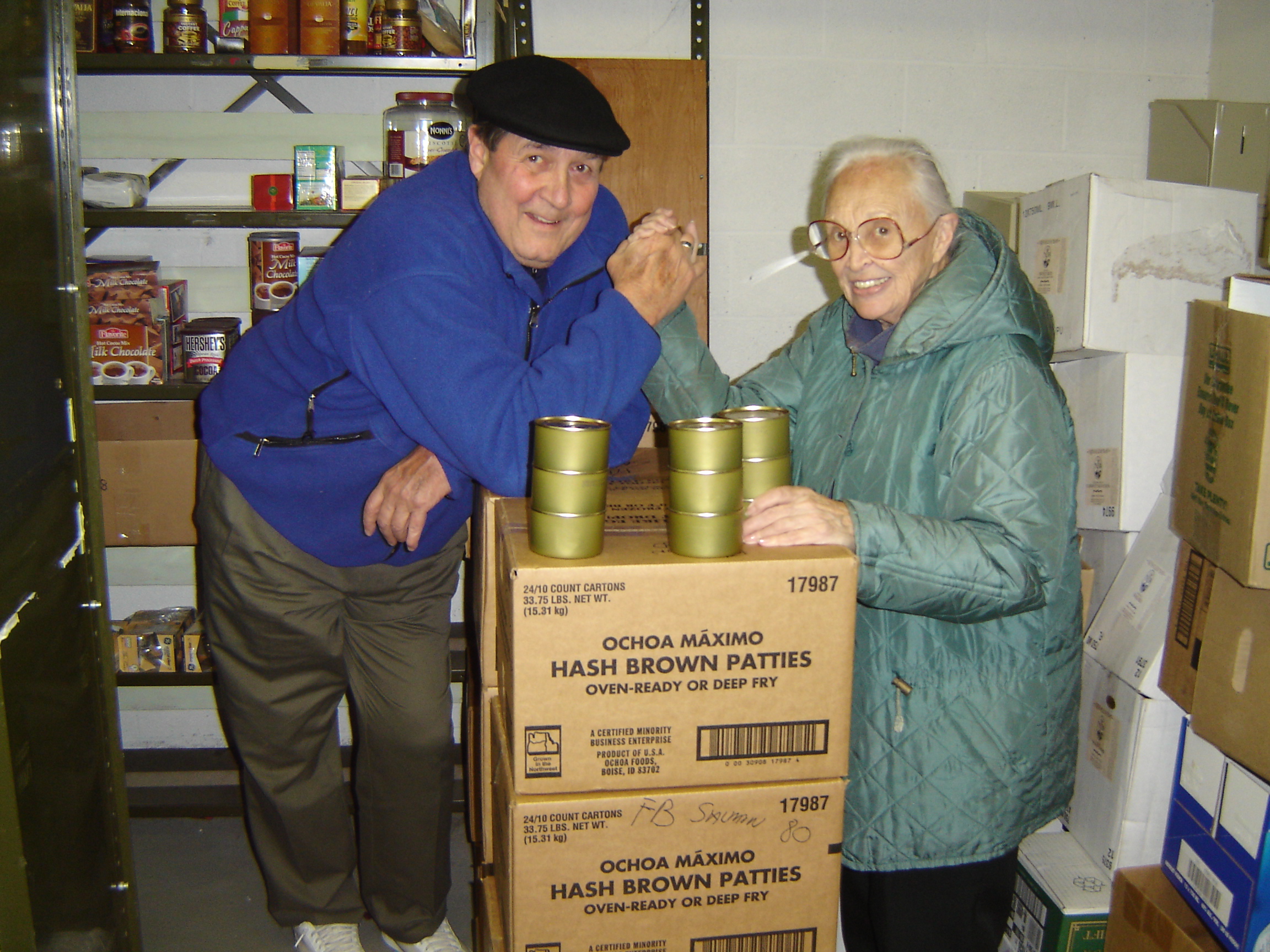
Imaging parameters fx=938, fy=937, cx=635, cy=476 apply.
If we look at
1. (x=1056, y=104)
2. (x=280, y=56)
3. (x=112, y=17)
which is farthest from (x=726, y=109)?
(x=112, y=17)

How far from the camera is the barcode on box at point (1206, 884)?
1.49 m

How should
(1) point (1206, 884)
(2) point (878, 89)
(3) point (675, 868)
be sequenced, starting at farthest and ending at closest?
(2) point (878, 89)
(1) point (1206, 884)
(3) point (675, 868)

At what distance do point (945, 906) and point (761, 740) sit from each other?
0.50m

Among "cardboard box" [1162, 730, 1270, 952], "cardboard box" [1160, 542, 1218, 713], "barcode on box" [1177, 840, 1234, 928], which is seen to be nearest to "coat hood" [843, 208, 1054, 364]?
"cardboard box" [1160, 542, 1218, 713]

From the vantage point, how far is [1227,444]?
137cm

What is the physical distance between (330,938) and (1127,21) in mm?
3086

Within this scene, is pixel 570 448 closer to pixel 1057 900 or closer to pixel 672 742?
pixel 672 742

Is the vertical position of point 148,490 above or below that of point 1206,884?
above

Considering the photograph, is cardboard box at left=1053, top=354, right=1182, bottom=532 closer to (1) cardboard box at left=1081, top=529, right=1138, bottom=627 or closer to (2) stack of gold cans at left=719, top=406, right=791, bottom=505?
(1) cardboard box at left=1081, top=529, right=1138, bottom=627

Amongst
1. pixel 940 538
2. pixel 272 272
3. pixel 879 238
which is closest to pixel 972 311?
pixel 879 238

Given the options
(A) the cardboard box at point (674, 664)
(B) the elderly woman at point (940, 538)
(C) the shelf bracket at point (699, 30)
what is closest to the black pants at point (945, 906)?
(B) the elderly woman at point (940, 538)

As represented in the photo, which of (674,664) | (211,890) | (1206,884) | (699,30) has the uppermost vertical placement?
(699,30)

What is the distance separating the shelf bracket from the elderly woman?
4.13 feet

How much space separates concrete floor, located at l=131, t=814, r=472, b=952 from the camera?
2131mm
